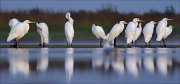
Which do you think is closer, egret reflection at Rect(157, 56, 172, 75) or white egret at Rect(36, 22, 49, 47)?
egret reflection at Rect(157, 56, 172, 75)

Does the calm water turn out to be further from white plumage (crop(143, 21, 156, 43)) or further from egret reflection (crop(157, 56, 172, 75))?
white plumage (crop(143, 21, 156, 43))

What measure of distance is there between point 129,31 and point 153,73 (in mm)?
12832

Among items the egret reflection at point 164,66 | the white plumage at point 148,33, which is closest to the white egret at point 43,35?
the white plumage at point 148,33

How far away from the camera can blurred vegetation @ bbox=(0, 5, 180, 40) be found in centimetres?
3466

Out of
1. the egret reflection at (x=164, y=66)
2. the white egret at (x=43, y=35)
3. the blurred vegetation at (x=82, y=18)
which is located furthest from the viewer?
the blurred vegetation at (x=82, y=18)

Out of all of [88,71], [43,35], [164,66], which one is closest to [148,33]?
[43,35]

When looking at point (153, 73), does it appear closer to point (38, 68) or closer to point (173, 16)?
point (38, 68)

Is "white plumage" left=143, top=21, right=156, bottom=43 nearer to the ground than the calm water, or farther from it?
farther from it

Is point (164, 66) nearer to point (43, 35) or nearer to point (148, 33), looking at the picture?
point (148, 33)

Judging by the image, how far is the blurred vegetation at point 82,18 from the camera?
34.7m

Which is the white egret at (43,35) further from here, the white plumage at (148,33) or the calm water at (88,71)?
the calm water at (88,71)

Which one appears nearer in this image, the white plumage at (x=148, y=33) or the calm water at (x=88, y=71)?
the calm water at (x=88, y=71)

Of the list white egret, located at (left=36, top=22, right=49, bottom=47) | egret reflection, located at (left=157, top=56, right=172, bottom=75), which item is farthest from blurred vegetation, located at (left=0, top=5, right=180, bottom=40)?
egret reflection, located at (left=157, top=56, right=172, bottom=75)

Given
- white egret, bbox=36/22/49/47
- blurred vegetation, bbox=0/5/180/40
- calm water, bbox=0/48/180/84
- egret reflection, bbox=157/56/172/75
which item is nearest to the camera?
calm water, bbox=0/48/180/84
